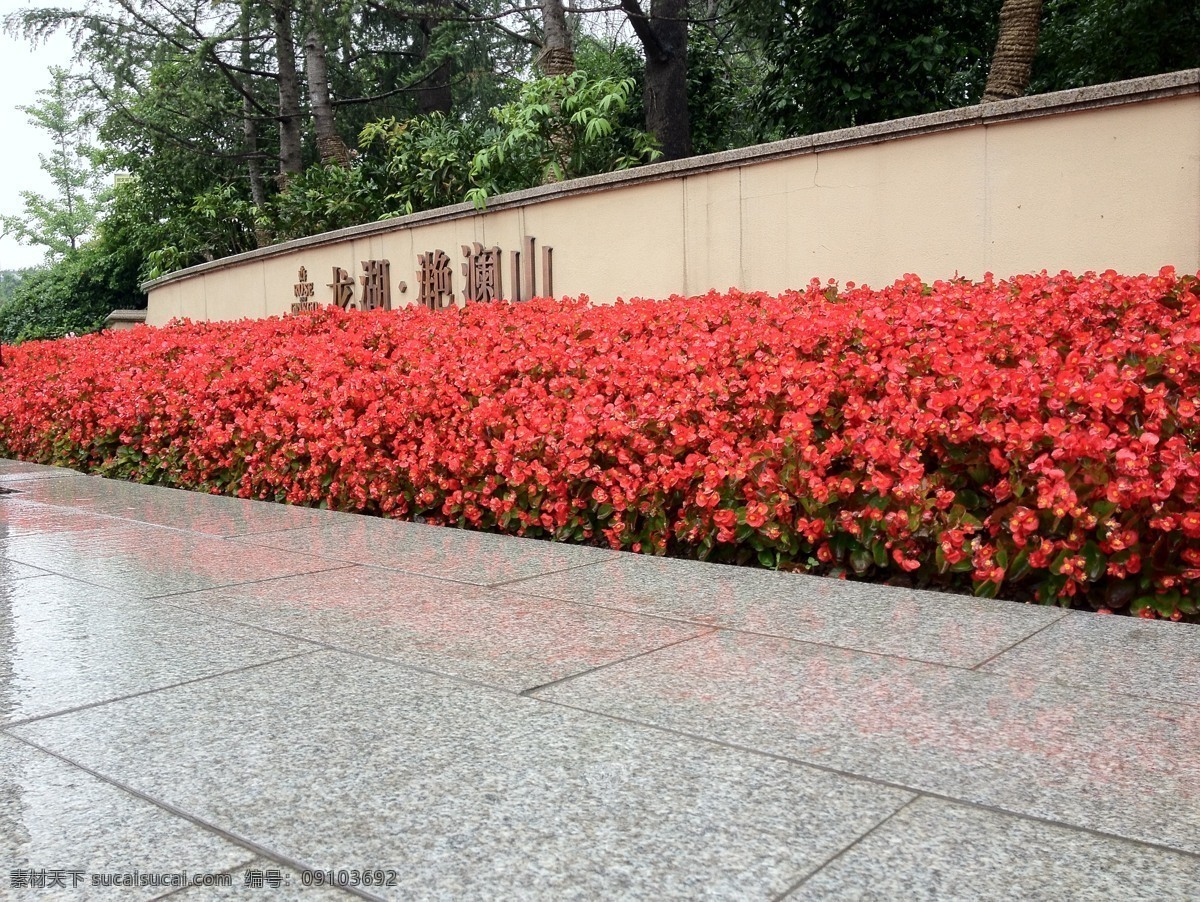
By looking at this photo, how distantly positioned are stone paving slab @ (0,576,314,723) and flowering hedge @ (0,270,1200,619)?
2.09 m

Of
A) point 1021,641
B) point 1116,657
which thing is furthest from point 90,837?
point 1116,657

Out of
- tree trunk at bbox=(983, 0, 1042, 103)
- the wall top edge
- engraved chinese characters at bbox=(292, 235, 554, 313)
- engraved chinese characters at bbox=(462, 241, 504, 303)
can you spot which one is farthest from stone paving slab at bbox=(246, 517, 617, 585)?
tree trunk at bbox=(983, 0, 1042, 103)

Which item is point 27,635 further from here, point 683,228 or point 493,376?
point 683,228

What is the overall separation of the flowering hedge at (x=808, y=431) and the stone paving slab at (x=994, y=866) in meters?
2.02

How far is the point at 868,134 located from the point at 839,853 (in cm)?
564

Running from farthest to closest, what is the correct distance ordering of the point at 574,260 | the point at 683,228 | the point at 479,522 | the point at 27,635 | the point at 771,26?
the point at 771,26 → the point at 574,260 → the point at 683,228 → the point at 479,522 → the point at 27,635

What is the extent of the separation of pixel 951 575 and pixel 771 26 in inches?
405

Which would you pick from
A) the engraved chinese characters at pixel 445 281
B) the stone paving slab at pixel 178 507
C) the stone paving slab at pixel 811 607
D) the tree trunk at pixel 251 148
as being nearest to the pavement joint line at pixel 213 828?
the stone paving slab at pixel 811 607

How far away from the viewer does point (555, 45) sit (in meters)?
13.2

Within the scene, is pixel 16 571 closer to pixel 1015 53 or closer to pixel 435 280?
pixel 435 280

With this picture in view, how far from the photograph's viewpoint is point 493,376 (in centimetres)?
657

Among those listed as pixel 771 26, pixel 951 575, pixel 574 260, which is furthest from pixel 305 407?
pixel 771 26

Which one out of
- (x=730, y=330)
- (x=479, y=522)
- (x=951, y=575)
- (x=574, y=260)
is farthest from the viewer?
(x=574, y=260)

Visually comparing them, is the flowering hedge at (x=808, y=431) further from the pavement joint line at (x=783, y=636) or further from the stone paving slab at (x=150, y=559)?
the stone paving slab at (x=150, y=559)
